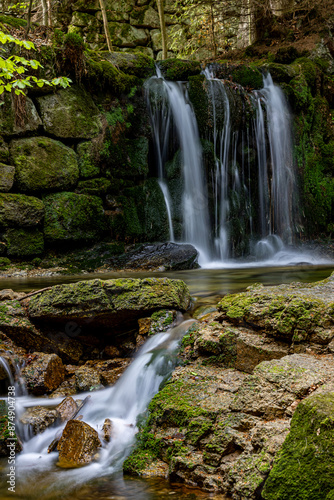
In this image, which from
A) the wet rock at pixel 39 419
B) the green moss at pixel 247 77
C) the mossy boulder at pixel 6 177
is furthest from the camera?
the green moss at pixel 247 77

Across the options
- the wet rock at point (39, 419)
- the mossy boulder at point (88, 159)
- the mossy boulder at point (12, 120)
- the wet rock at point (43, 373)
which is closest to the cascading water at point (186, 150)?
the mossy boulder at point (88, 159)

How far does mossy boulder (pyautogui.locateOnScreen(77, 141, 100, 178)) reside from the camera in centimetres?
1017

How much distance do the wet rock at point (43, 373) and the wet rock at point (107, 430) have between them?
0.95m

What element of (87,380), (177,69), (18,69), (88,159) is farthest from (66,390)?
(177,69)

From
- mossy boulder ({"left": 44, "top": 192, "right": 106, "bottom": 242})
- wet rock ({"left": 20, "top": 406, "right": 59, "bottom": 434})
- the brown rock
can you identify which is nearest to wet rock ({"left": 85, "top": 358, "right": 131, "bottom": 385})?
the brown rock

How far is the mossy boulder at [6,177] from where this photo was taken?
355 inches

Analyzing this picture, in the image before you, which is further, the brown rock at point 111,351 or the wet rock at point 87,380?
the brown rock at point 111,351

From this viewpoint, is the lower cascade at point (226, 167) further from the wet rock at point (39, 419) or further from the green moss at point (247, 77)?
the wet rock at point (39, 419)

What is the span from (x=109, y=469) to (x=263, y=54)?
52.3ft

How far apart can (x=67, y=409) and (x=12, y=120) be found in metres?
8.30

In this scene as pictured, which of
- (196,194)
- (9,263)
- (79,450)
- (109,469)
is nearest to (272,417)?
(109,469)

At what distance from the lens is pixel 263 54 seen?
1477cm

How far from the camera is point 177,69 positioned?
11.7 metres

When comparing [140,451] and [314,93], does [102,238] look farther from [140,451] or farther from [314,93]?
[314,93]
